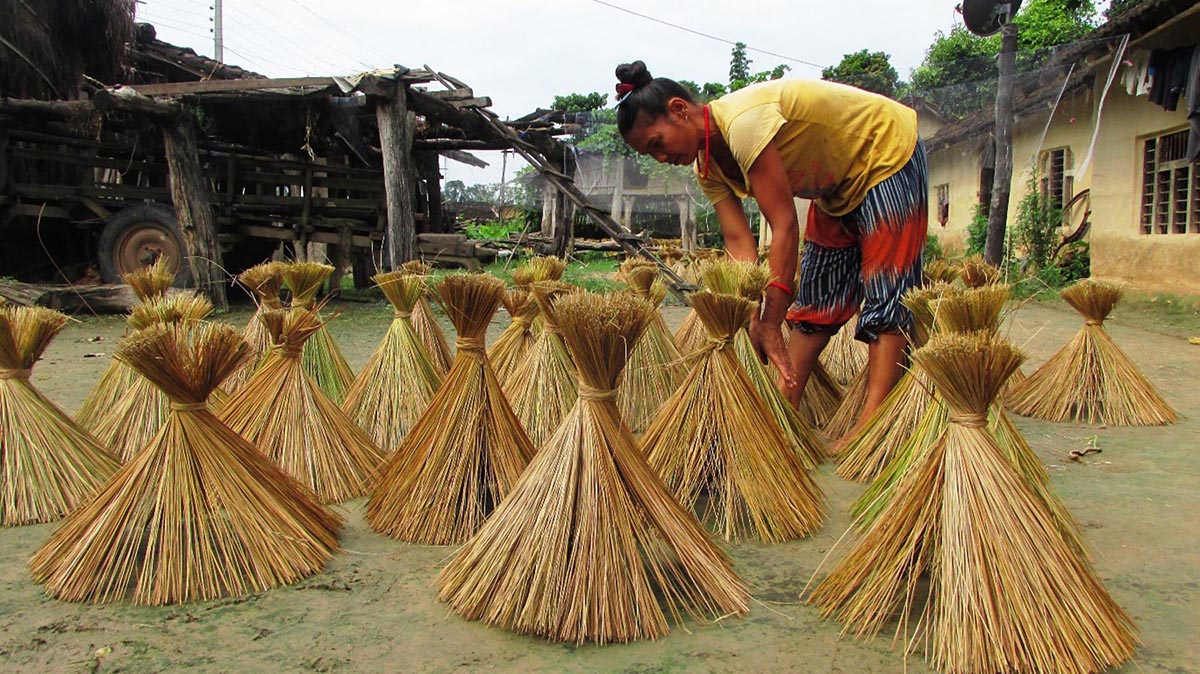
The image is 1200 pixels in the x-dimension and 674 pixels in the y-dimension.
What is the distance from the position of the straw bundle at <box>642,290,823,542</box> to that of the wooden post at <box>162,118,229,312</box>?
6647 millimetres

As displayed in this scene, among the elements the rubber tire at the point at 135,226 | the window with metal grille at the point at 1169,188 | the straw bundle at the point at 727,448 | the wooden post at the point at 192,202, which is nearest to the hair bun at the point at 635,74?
the straw bundle at the point at 727,448

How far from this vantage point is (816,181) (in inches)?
119

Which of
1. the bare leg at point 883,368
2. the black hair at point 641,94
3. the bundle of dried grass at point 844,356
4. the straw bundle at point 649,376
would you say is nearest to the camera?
the black hair at point 641,94

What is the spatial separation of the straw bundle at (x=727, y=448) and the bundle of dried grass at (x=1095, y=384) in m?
1.97

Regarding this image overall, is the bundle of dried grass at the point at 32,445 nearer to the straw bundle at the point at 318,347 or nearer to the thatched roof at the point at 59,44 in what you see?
the straw bundle at the point at 318,347

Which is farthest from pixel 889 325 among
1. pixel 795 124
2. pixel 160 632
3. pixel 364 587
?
pixel 160 632

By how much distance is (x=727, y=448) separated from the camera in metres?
2.48

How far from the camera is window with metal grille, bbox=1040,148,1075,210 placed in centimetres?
1094

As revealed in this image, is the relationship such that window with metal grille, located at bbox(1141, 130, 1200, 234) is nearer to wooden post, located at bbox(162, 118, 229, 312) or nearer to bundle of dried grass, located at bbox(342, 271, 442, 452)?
bundle of dried grass, located at bbox(342, 271, 442, 452)

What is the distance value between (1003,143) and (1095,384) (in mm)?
6399

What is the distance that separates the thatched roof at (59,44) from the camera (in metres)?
8.65

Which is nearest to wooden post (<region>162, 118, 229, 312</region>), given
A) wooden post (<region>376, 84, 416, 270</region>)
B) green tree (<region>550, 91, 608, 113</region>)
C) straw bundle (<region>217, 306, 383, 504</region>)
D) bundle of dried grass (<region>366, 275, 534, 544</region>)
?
wooden post (<region>376, 84, 416, 270</region>)

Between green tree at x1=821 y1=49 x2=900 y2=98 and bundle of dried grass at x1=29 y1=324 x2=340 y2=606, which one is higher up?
green tree at x1=821 y1=49 x2=900 y2=98

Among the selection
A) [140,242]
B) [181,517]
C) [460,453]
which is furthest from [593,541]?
[140,242]
